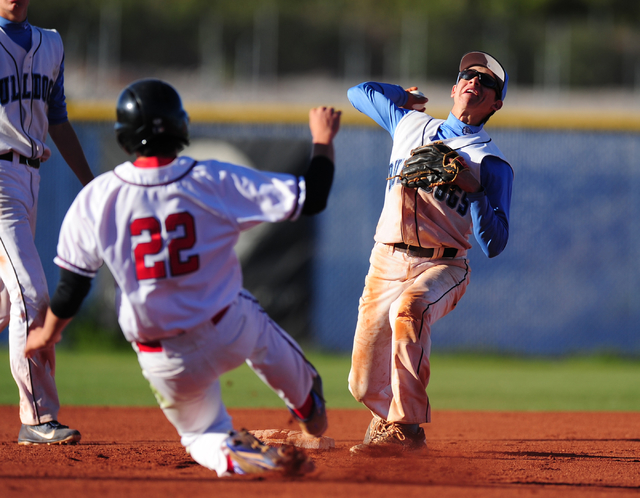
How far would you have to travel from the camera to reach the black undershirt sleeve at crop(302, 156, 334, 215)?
2961 millimetres

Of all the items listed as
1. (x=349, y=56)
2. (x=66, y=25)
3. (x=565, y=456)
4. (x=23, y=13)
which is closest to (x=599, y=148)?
(x=565, y=456)

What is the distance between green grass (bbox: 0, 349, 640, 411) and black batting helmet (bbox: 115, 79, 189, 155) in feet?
12.7

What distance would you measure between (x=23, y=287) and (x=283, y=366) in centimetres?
158

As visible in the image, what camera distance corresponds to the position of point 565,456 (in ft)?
14.0

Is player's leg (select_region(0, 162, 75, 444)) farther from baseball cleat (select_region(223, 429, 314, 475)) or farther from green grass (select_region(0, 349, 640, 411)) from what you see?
green grass (select_region(0, 349, 640, 411))

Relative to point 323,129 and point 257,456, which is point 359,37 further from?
point 257,456

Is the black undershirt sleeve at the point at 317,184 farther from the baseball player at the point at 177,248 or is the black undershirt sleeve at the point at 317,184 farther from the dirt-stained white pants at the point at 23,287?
the dirt-stained white pants at the point at 23,287

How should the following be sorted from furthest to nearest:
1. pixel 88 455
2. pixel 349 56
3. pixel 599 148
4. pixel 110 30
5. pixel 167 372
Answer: pixel 349 56 → pixel 110 30 → pixel 599 148 → pixel 88 455 → pixel 167 372

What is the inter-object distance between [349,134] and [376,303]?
722 centimetres

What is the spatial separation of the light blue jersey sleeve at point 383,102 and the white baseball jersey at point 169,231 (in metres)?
1.76

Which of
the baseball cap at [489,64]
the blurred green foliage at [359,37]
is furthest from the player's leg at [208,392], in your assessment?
the blurred green foliage at [359,37]

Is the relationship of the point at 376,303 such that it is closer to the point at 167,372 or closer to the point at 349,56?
the point at 167,372

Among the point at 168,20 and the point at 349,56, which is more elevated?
the point at 168,20

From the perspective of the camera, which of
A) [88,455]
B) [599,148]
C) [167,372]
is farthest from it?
[599,148]
